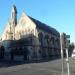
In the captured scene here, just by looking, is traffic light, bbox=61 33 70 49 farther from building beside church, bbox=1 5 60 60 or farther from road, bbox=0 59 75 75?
building beside church, bbox=1 5 60 60

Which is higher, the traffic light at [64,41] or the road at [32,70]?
the traffic light at [64,41]

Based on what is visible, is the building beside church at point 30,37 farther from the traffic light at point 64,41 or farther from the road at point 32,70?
the traffic light at point 64,41

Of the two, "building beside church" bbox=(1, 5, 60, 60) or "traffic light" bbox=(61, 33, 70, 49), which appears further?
"building beside church" bbox=(1, 5, 60, 60)

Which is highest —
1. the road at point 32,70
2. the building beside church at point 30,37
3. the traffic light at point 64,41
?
the building beside church at point 30,37

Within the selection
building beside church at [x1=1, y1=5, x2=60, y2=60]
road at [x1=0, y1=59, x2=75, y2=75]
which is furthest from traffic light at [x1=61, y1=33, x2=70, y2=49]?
building beside church at [x1=1, y1=5, x2=60, y2=60]

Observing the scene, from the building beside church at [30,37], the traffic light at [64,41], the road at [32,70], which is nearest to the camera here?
the traffic light at [64,41]

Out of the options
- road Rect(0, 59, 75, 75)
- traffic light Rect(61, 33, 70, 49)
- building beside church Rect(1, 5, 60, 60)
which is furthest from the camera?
building beside church Rect(1, 5, 60, 60)

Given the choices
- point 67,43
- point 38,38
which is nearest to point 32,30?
point 38,38

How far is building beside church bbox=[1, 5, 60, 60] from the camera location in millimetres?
70062

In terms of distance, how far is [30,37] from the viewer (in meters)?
74.1

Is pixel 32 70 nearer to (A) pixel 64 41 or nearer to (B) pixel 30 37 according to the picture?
(A) pixel 64 41

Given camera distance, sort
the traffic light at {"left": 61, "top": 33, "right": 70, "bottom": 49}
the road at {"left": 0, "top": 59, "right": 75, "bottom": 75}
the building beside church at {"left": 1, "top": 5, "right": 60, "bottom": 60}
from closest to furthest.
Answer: the traffic light at {"left": 61, "top": 33, "right": 70, "bottom": 49} → the road at {"left": 0, "top": 59, "right": 75, "bottom": 75} → the building beside church at {"left": 1, "top": 5, "right": 60, "bottom": 60}

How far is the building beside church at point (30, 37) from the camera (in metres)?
70.1

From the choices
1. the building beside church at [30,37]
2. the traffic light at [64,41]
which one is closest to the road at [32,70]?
the traffic light at [64,41]
